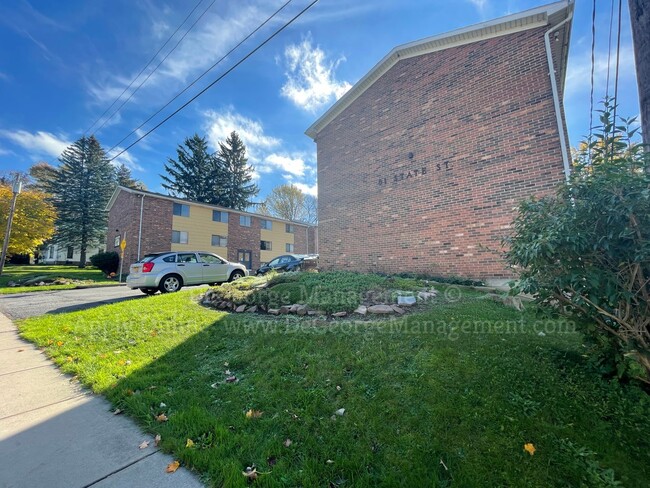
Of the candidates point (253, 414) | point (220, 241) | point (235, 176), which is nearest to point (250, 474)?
point (253, 414)

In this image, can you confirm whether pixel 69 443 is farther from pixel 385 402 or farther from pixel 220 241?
pixel 220 241

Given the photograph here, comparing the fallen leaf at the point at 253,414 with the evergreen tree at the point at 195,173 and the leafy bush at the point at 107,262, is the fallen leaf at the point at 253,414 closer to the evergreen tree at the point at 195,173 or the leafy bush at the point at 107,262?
the leafy bush at the point at 107,262

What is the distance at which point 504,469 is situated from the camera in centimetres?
165

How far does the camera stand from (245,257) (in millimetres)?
25391

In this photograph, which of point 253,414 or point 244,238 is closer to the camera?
point 253,414

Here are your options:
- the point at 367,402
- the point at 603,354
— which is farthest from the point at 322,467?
the point at 603,354

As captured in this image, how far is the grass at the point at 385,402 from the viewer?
5.60 feet

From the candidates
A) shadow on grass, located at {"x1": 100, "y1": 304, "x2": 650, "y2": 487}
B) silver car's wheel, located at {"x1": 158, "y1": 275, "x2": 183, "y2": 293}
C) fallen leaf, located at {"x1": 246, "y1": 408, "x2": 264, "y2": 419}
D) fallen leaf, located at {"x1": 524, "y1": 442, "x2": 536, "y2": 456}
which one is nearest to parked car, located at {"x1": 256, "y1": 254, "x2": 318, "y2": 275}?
silver car's wheel, located at {"x1": 158, "y1": 275, "x2": 183, "y2": 293}

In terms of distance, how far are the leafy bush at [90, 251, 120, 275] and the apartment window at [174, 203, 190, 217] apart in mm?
5041

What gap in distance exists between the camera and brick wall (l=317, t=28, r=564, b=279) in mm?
7316

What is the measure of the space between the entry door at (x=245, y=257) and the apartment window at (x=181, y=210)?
216 inches

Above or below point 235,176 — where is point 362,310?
below

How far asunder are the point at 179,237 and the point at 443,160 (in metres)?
19.9

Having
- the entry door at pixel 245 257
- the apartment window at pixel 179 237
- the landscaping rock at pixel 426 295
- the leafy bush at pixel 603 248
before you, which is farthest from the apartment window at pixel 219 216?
the leafy bush at pixel 603 248
